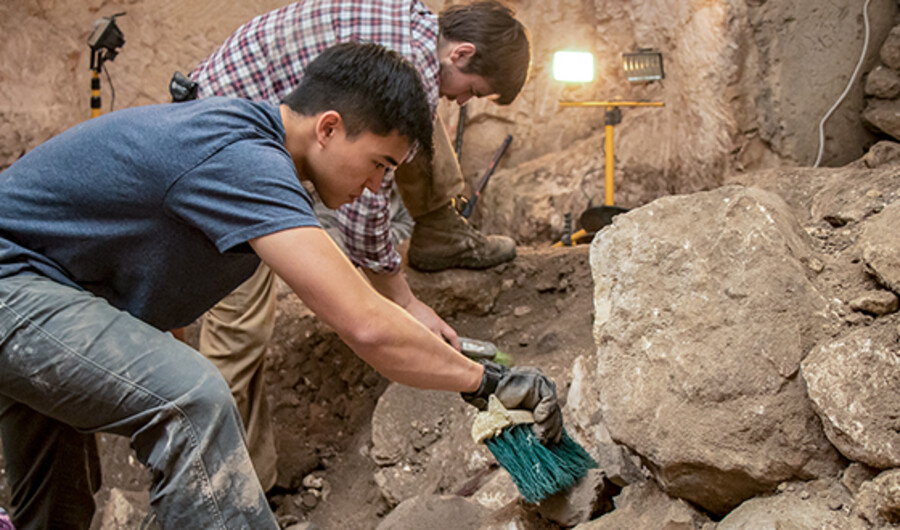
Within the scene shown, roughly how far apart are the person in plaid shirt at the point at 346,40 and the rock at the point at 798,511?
85 cm

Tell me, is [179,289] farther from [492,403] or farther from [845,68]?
[845,68]

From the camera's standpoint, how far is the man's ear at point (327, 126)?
140 centimetres

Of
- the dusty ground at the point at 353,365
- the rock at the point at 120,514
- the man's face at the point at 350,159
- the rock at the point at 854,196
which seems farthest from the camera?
the dusty ground at the point at 353,365

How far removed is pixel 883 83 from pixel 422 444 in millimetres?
2143

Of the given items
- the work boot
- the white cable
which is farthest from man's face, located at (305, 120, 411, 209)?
the white cable

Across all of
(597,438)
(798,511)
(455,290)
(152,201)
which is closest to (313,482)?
(455,290)

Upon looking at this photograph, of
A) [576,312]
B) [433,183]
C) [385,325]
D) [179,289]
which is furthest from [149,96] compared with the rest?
[385,325]

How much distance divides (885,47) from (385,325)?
8.21 feet

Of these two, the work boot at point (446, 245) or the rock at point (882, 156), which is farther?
the work boot at point (446, 245)

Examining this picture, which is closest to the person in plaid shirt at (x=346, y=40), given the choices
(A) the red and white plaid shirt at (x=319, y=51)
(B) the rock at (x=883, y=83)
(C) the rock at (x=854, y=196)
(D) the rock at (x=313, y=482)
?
(A) the red and white plaid shirt at (x=319, y=51)

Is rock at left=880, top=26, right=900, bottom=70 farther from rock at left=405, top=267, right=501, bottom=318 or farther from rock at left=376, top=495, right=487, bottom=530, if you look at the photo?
rock at left=376, top=495, right=487, bottom=530

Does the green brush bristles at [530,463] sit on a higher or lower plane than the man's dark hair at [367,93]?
lower

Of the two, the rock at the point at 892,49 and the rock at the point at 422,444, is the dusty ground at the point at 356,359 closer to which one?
the rock at the point at 422,444

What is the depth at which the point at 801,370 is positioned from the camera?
4.34ft
